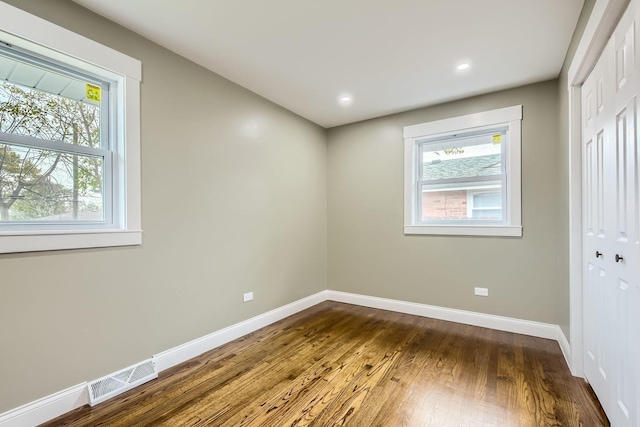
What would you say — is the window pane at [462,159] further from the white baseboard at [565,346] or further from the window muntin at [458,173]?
the white baseboard at [565,346]

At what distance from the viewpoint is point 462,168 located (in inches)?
138

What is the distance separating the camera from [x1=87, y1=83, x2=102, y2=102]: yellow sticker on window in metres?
2.07

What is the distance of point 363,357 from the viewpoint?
256 centimetres

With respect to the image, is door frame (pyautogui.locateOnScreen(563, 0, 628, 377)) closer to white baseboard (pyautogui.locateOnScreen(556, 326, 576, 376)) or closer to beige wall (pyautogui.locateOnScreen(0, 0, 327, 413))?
white baseboard (pyautogui.locateOnScreen(556, 326, 576, 376))

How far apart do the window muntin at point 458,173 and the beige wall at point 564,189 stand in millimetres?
568

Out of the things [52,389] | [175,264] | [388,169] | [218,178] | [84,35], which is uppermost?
[84,35]


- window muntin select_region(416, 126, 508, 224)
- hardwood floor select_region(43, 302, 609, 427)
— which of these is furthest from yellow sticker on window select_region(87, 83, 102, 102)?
window muntin select_region(416, 126, 508, 224)

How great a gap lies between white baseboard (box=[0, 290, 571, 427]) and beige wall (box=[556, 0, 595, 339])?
26 centimetres

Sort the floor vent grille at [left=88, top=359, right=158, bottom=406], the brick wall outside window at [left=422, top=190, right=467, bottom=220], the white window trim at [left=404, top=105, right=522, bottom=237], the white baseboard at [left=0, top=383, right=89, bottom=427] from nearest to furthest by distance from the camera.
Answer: the white baseboard at [left=0, top=383, right=89, bottom=427] → the floor vent grille at [left=88, top=359, right=158, bottom=406] → the white window trim at [left=404, top=105, right=522, bottom=237] → the brick wall outside window at [left=422, top=190, right=467, bottom=220]

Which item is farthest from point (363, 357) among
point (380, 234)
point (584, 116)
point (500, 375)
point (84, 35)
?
point (84, 35)

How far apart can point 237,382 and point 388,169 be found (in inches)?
118

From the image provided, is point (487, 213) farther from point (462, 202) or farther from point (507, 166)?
point (507, 166)

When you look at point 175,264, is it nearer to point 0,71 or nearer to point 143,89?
point 143,89

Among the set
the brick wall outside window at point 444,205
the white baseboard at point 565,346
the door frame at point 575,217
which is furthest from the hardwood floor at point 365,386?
the brick wall outside window at point 444,205
